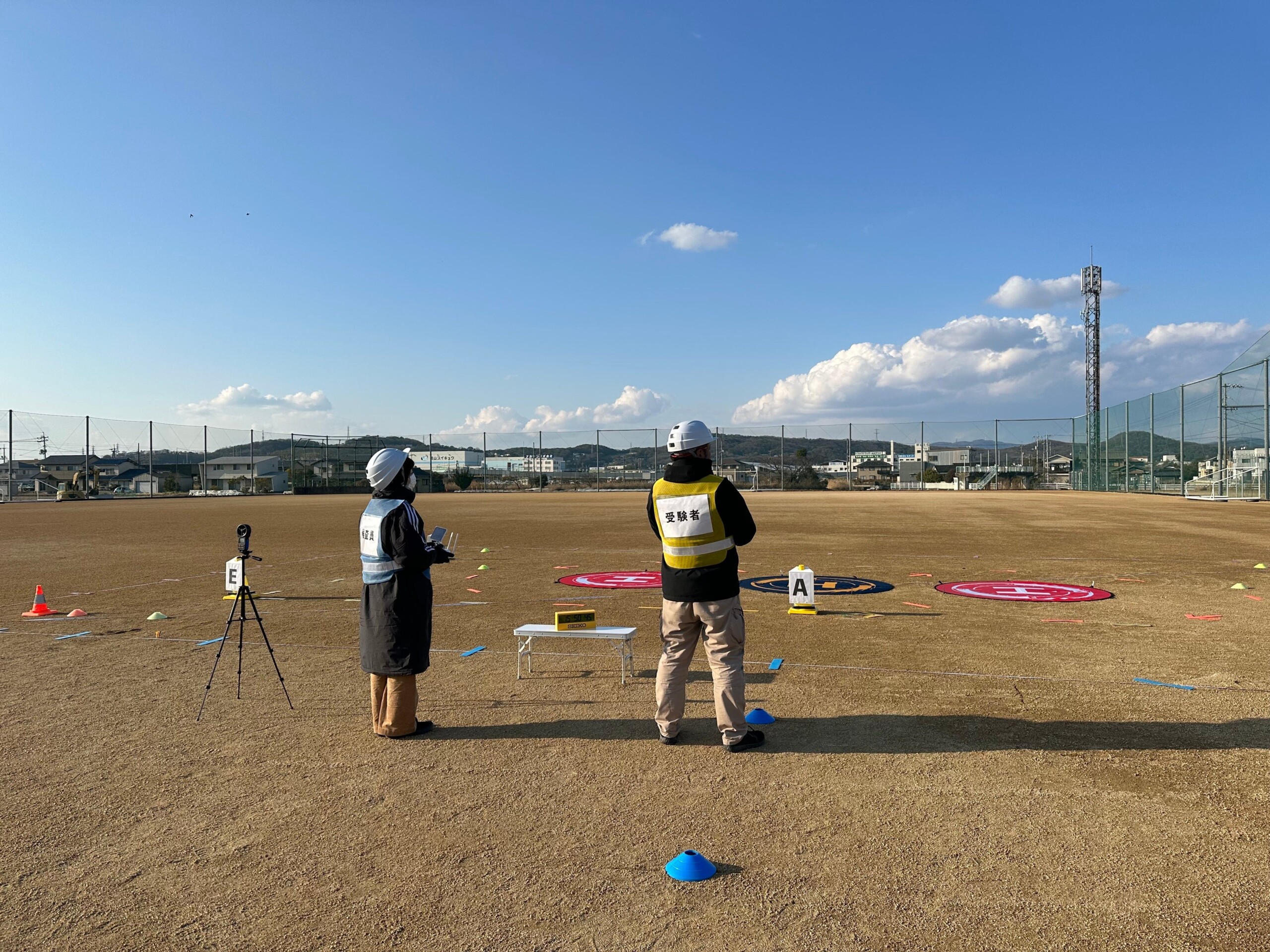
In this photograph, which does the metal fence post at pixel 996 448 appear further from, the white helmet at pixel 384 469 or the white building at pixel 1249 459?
the white helmet at pixel 384 469

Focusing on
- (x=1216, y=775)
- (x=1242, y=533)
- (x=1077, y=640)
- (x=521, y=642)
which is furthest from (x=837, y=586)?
(x=1242, y=533)

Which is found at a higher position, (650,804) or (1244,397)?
(1244,397)

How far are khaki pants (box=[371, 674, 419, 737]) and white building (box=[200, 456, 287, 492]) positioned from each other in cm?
7215

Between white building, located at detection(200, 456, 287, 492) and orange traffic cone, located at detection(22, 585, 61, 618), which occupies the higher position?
white building, located at detection(200, 456, 287, 492)

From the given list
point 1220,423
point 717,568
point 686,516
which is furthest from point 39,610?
point 1220,423

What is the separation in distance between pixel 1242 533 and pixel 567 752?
21.9 metres

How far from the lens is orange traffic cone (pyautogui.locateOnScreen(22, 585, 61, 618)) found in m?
10.5

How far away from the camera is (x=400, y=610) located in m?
5.75

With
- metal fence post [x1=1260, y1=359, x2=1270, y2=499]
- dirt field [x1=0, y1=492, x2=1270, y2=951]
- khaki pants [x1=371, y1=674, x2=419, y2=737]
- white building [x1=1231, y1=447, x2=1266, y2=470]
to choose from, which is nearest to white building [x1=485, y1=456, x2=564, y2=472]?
white building [x1=1231, y1=447, x2=1266, y2=470]

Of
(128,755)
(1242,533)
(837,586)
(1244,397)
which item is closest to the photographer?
(128,755)

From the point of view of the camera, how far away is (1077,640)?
8430 mm

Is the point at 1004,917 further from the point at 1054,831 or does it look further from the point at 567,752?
the point at 567,752

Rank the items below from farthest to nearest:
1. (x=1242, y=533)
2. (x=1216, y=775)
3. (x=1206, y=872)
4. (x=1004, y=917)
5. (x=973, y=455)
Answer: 1. (x=973, y=455)
2. (x=1242, y=533)
3. (x=1216, y=775)
4. (x=1206, y=872)
5. (x=1004, y=917)

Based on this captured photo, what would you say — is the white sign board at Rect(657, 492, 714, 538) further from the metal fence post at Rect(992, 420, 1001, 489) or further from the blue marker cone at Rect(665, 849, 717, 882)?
the metal fence post at Rect(992, 420, 1001, 489)
